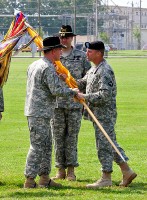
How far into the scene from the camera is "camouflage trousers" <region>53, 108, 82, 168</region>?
1140 cm

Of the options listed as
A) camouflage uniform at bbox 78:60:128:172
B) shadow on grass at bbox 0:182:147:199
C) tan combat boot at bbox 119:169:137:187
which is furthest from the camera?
tan combat boot at bbox 119:169:137:187

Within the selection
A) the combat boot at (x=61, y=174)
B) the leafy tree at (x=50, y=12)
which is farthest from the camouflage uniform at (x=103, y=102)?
the leafy tree at (x=50, y=12)

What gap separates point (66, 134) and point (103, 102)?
3.82ft

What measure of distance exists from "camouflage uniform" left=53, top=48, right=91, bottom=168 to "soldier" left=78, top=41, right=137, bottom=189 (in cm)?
63

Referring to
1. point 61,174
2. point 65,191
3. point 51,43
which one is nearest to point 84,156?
point 61,174

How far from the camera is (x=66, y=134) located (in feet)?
37.9

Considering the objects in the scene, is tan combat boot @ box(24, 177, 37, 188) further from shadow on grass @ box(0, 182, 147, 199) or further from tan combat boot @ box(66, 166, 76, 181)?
tan combat boot @ box(66, 166, 76, 181)

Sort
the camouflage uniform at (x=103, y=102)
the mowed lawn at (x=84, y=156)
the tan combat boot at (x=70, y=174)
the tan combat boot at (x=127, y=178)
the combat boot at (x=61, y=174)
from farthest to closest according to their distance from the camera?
the combat boot at (x=61, y=174) < the tan combat boot at (x=70, y=174) < the tan combat boot at (x=127, y=178) < the camouflage uniform at (x=103, y=102) < the mowed lawn at (x=84, y=156)

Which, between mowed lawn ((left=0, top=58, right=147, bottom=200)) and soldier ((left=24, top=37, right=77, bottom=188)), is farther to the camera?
soldier ((left=24, top=37, right=77, bottom=188))

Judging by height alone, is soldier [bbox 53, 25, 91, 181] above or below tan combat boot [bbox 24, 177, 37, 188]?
above

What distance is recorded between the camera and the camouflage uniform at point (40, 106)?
33.7 feet

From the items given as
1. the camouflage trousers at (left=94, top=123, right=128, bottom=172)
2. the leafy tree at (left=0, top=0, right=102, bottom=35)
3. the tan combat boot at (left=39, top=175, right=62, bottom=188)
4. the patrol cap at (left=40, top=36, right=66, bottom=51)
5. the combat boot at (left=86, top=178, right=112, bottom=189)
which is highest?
the patrol cap at (left=40, top=36, right=66, bottom=51)

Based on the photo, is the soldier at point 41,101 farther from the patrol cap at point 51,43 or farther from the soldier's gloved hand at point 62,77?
the soldier's gloved hand at point 62,77

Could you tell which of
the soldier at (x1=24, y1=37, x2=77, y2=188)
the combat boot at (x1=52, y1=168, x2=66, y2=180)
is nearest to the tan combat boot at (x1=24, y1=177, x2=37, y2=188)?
the soldier at (x1=24, y1=37, x2=77, y2=188)
